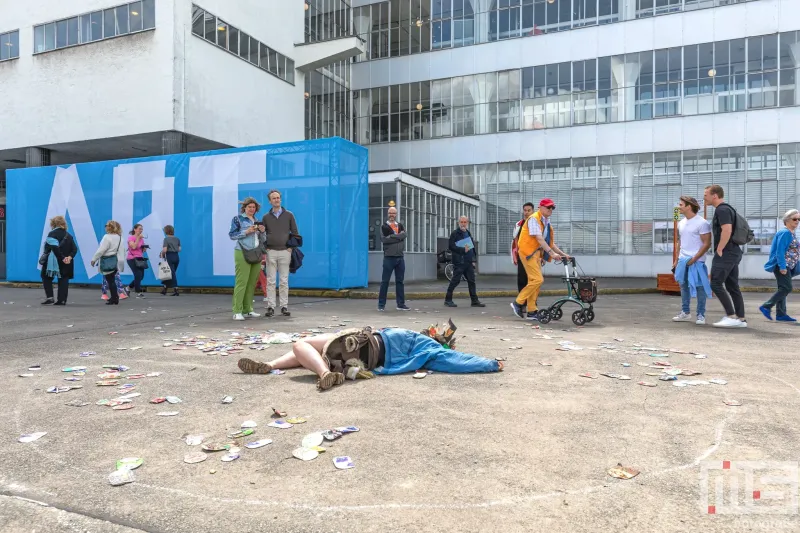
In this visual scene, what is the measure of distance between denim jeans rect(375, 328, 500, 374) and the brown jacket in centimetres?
17

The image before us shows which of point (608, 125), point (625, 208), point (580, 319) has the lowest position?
point (580, 319)

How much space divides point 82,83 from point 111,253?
47.8ft

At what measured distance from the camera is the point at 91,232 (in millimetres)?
17172

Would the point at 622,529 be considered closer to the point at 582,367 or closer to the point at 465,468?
the point at 465,468

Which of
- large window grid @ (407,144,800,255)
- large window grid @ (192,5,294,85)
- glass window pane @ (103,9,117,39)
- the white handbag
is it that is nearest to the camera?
the white handbag

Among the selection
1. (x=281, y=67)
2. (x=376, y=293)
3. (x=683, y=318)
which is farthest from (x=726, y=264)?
(x=281, y=67)

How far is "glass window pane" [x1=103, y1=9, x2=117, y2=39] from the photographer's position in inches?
872

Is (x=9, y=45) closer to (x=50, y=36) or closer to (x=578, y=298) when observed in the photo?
(x=50, y=36)

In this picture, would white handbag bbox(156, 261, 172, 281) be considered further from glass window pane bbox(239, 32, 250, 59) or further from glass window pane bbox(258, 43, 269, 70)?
glass window pane bbox(258, 43, 269, 70)

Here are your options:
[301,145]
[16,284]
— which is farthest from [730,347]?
[16,284]

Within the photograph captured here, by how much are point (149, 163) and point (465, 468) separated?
1604 centimetres

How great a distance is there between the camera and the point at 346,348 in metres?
4.61

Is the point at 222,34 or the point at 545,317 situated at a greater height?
the point at 222,34

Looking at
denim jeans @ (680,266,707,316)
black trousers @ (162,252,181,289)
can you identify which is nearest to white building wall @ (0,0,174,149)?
black trousers @ (162,252,181,289)
